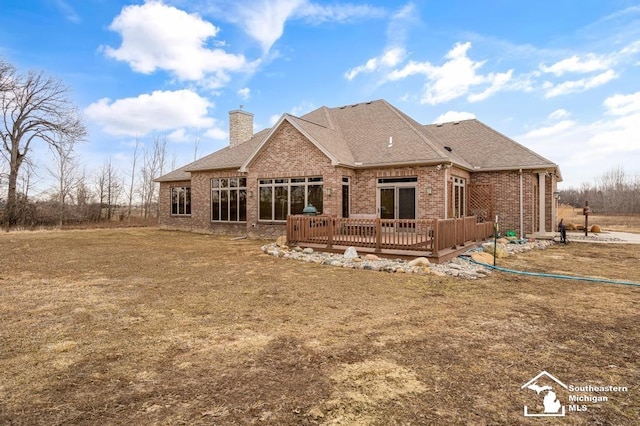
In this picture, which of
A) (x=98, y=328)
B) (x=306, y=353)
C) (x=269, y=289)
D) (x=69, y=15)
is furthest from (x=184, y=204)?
(x=306, y=353)

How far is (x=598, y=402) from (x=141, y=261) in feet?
35.6

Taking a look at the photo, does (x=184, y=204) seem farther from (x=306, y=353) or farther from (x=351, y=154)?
(x=306, y=353)

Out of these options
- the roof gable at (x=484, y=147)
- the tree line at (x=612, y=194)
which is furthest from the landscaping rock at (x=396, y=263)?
the tree line at (x=612, y=194)

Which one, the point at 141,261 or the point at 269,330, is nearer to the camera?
the point at 269,330

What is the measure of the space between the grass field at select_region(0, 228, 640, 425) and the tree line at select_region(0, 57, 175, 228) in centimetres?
2323

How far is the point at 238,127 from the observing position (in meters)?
21.2

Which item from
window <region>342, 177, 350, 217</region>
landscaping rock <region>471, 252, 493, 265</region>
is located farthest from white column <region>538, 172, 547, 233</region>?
window <region>342, 177, 350, 217</region>

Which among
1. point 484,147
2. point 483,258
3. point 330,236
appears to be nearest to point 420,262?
point 483,258

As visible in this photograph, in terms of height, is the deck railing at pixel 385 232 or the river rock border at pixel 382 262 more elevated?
the deck railing at pixel 385 232

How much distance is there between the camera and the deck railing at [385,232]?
992 cm

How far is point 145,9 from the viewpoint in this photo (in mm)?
14211

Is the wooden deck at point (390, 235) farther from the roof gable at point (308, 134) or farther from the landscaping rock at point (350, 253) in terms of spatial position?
the roof gable at point (308, 134)

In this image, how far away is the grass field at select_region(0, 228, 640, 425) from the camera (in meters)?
2.94

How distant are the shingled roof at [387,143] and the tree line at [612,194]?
1348 inches
